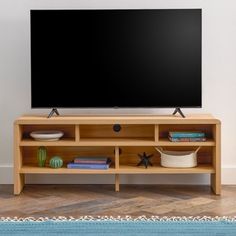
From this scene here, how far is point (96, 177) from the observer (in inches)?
177

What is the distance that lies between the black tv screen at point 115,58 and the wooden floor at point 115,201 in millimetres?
617

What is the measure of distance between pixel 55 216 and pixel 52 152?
3.27ft

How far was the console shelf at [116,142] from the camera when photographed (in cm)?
411

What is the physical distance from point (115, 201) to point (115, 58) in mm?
1037

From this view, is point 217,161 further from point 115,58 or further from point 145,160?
point 115,58

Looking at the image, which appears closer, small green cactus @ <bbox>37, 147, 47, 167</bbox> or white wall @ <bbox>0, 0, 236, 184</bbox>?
small green cactus @ <bbox>37, 147, 47, 167</bbox>

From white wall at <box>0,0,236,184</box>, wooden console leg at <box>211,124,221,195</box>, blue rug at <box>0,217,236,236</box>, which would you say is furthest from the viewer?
white wall at <box>0,0,236,184</box>

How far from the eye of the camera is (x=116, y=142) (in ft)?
13.6

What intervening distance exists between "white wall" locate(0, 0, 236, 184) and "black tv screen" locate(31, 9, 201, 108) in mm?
242

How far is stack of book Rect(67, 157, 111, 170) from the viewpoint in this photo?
4.17 meters

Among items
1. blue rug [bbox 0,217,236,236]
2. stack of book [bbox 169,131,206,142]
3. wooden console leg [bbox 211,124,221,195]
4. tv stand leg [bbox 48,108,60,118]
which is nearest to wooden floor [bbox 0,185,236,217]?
wooden console leg [bbox 211,124,221,195]

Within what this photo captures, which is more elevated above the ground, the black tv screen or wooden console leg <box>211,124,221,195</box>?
the black tv screen

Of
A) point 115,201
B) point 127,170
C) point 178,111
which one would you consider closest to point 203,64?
point 178,111

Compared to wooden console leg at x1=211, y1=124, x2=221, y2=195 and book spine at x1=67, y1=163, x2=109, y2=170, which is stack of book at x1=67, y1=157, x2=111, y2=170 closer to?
book spine at x1=67, y1=163, x2=109, y2=170
